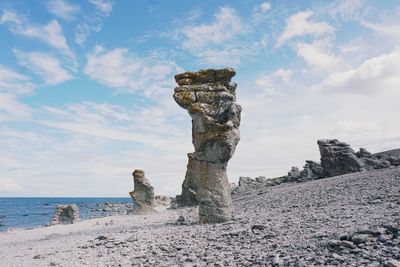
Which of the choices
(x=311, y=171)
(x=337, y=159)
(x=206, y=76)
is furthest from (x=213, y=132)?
(x=311, y=171)

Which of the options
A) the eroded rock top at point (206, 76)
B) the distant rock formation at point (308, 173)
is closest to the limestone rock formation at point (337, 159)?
the distant rock formation at point (308, 173)

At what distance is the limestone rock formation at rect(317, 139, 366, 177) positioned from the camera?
34219 millimetres

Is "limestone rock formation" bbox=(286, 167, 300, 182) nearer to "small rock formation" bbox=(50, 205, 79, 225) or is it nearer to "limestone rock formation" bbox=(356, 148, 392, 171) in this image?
"limestone rock formation" bbox=(356, 148, 392, 171)

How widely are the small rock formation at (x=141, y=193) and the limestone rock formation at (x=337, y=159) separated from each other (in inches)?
651

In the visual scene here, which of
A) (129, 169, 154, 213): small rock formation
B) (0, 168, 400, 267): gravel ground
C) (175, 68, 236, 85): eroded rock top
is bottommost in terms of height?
(0, 168, 400, 267): gravel ground

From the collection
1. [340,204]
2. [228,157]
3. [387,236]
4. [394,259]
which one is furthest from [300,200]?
[394,259]

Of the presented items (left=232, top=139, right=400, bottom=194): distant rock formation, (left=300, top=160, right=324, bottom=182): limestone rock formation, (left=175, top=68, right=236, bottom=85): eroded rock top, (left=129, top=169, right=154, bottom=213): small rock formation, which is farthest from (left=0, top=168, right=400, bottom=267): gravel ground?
(left=300, top=160, right=324, bottom=182): limestone rock formation

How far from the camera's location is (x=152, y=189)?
3400cm

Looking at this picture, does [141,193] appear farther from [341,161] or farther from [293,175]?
[341,161]

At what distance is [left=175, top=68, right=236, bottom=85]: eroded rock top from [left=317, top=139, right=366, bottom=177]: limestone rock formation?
803 inches

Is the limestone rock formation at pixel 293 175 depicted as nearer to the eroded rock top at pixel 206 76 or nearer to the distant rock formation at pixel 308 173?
the distant rock formation at pixel 308 173

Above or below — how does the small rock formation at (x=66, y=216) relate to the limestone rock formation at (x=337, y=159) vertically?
below

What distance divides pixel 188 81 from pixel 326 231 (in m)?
10.3

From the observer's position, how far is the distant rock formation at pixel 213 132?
680 inches
